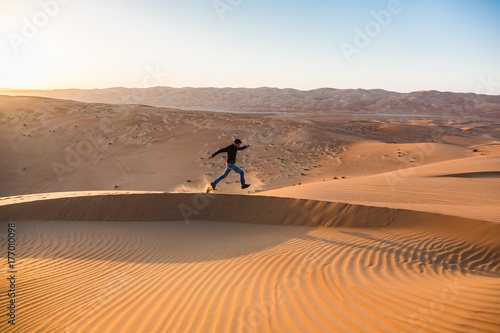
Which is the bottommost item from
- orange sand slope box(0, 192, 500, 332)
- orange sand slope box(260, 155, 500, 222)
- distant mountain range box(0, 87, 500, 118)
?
orange sand slope box(0, 192, 500, 332)

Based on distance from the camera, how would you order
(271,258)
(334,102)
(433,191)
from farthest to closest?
(334,102)
(433,191)
(271,258)

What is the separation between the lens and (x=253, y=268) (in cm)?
483

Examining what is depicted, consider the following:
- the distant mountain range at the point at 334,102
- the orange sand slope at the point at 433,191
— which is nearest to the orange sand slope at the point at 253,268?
the orange sand slope at the point at 433,191

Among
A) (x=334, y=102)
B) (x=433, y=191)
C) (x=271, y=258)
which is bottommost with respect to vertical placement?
(x=271, y=258)

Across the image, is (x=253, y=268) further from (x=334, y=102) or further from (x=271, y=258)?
(x=334, y=102)

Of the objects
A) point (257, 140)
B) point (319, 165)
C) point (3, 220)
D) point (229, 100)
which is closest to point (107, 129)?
point (257, 140)

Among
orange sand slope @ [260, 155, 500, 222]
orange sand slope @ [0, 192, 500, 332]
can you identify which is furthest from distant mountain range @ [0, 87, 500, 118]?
orange sand slope @ [0, 192, 500, 332]

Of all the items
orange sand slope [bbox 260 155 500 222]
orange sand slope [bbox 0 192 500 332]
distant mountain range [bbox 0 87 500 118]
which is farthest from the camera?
distant mountain range [bbox 0 87 500 118]

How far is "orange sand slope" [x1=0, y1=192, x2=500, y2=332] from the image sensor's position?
3164mm

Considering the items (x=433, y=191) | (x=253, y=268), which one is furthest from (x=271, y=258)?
(x=433, y=191)

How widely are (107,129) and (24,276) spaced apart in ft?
85.3

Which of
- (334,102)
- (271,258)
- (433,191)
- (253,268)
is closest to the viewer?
(253,268)

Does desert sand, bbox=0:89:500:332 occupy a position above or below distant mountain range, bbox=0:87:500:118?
below

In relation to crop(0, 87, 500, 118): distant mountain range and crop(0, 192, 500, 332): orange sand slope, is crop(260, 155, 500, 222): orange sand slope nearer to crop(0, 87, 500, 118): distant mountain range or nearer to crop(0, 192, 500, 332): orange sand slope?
crop(0, 192, 500, 332): orange sand slope
